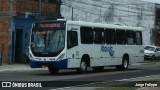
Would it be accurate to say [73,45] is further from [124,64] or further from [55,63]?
[124,64]

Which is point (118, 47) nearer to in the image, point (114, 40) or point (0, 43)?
point (114, 40)

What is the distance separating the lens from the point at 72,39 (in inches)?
1048

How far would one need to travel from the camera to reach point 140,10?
65.1 m

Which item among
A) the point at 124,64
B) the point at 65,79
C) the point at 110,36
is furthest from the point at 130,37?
the point at 65,79

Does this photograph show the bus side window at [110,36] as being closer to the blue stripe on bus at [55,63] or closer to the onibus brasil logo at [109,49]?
the onibus brasil logo at [109,49]

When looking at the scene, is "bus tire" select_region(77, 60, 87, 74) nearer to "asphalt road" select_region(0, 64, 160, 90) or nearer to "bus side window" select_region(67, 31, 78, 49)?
"bus side window" select_region(67, 31, 78, 49)

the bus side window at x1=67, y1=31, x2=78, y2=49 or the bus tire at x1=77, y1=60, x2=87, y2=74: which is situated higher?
the bus side window at x1=67, y1=31, x2=78, y2=49

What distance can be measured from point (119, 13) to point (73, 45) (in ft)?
120

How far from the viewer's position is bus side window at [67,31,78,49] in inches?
1035

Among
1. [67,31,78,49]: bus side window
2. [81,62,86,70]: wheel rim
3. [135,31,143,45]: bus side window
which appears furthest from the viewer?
[135,31,143,45]: bus side window

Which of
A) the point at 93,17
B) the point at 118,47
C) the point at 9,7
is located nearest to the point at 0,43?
the point at 9,7

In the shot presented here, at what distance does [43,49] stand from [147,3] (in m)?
41.8

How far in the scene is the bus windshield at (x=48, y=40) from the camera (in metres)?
26.1

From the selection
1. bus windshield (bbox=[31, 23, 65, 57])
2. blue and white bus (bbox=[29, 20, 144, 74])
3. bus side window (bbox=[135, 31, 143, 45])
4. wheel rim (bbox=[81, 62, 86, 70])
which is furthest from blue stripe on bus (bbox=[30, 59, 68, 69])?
bus side window (bbox=[135, 31, 143, 45])
